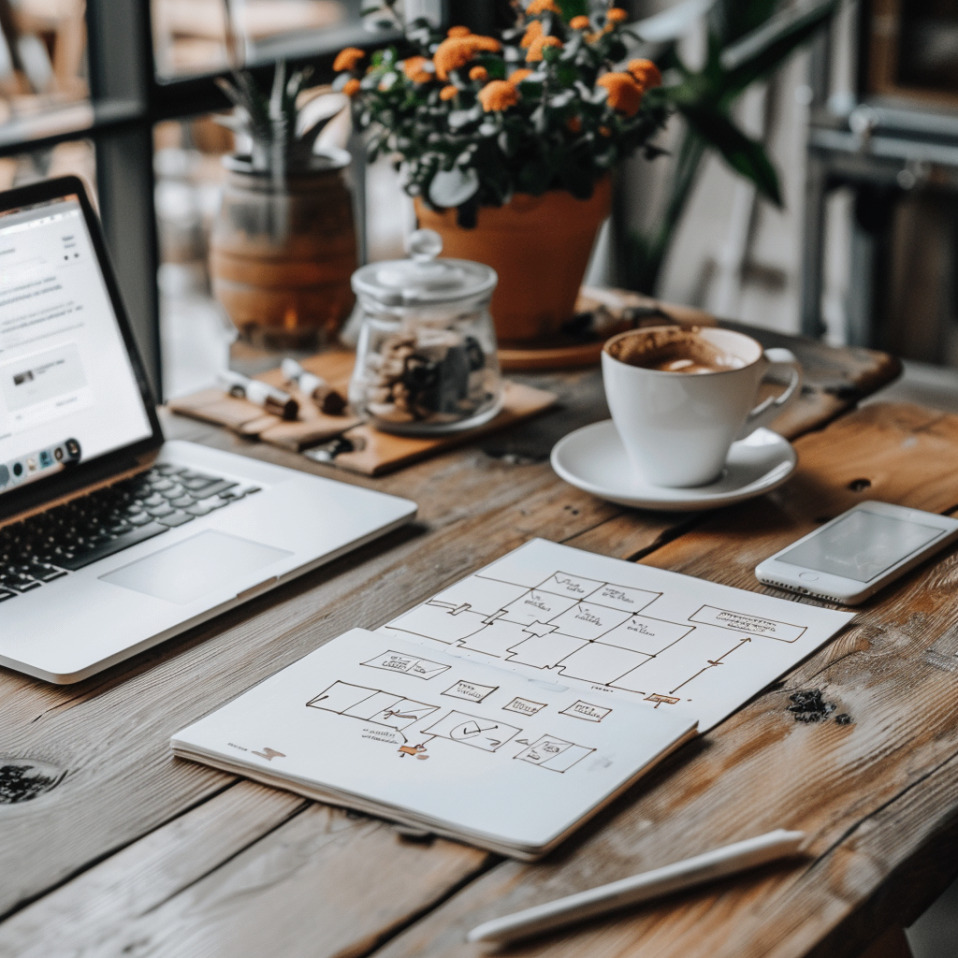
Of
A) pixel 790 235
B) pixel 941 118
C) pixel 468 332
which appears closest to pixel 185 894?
pixel 468 332

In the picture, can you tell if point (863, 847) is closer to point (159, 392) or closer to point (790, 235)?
point (159, 392)

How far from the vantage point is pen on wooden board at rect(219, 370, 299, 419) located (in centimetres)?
132

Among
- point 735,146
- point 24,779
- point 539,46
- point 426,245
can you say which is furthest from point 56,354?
point 735,146

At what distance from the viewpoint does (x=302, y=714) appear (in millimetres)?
812

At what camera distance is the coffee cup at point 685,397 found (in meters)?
1.09

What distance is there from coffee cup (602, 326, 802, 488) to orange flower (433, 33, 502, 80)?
1.28 ft

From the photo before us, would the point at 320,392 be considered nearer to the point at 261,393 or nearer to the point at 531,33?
the point at 261,393

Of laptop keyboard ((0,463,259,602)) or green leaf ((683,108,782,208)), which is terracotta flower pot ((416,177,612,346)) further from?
green leaf ((683,108,782,208))

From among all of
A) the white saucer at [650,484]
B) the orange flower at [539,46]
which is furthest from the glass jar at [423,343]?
the orange flower at [539,46]

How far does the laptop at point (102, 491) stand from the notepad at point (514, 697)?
0.14m

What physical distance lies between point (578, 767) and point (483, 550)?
0.34 metres

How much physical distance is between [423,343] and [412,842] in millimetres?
652

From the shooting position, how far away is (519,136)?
1.37m

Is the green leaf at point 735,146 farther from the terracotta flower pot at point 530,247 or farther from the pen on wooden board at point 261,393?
the pen on wooden board at point 261,393
